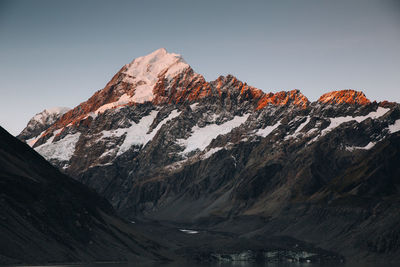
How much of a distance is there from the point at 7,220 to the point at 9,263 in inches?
992

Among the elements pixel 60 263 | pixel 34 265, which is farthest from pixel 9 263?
pixel 60 263

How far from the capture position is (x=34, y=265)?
593 ft

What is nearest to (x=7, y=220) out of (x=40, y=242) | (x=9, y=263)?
(x=40, y=242)

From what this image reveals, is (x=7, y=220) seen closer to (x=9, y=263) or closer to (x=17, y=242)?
(x=17, y=242)

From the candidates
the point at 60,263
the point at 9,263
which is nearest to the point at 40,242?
the point at 60,263

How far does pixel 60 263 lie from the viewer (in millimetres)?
196250

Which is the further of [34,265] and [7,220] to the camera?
[7,220]

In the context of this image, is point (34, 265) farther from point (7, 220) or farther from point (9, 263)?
point (7, 220)

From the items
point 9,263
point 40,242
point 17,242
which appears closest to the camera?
point 9,263

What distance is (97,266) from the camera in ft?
625

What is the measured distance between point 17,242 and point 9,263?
1449 cm

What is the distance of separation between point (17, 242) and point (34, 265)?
10.2 metres

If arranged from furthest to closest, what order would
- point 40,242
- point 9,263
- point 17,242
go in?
point 40,242
point 17,242
point 9,263

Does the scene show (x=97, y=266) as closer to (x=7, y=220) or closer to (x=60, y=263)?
(x=60, y=263)
